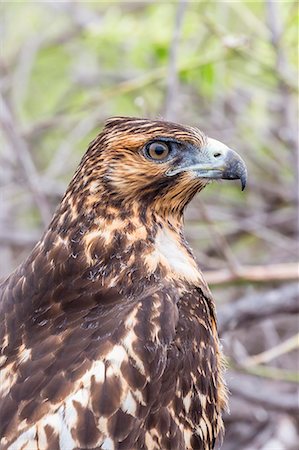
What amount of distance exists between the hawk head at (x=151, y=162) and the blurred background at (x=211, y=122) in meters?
0.80

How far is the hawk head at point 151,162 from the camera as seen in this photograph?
3471 millimetres

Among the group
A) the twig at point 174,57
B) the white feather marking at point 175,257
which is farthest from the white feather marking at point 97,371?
the twig at point 174,57

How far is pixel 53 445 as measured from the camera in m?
2.93

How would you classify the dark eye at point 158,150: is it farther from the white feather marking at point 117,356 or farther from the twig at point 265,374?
the twig at point 265,374

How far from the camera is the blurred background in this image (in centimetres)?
510

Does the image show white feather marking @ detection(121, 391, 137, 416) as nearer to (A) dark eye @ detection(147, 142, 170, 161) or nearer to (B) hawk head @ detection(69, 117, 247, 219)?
(B) hawk head @ detection(69, 117, 247, 219)

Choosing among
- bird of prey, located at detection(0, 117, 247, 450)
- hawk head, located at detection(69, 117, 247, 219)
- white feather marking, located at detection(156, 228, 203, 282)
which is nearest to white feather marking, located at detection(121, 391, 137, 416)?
bird of prey, located at detection(0, 117, 247, 450)

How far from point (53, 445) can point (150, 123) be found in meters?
1.14

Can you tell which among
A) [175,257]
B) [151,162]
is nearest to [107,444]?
[175,257]

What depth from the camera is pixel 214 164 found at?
3.48 m

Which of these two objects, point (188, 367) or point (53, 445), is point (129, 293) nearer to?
point (188, 367)

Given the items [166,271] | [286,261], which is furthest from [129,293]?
[286,261]

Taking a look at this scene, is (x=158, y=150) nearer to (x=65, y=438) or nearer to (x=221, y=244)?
(x=65, y=438)

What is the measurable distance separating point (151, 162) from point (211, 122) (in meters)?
3.18
